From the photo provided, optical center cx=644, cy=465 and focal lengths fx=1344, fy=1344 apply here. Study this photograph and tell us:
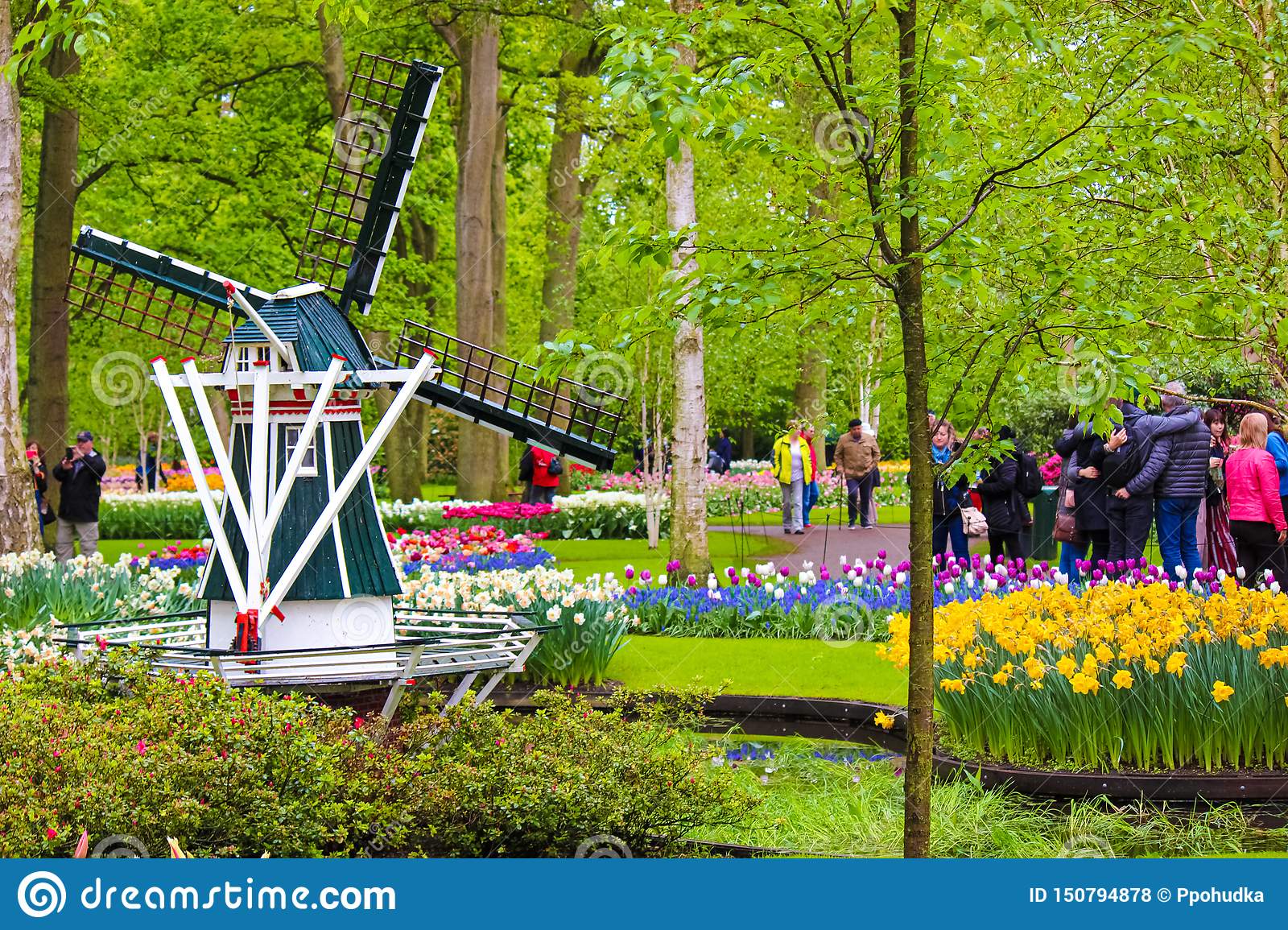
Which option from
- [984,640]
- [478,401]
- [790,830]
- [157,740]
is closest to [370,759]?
[157,740]

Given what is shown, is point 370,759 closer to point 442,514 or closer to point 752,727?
point 752,727

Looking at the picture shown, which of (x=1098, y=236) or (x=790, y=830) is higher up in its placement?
(x=1098, y=236)

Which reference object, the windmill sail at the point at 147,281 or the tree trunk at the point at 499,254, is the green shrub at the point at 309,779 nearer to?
the windmill sail at the point at 147,281

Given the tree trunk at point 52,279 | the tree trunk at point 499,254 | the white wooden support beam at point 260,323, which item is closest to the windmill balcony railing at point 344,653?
the white wooden support beam at point 260,323

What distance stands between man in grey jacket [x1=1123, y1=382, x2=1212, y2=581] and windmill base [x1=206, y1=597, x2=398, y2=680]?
23.7 ft

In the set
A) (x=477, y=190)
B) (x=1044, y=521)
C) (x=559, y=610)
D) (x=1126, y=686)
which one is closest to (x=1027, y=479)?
(x=1044, y=521)

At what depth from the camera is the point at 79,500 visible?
16.8 m

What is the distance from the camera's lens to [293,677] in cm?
688

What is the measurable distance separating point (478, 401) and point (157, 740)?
18.1 ft

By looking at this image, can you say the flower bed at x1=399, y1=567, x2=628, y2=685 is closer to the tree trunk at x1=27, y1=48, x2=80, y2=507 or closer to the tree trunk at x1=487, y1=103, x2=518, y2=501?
the tree trunk at x1=27, y1=48, x2=80, y2=507

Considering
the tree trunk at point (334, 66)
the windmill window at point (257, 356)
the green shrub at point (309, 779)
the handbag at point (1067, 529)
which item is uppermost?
the tree trunk at point (334, 66)

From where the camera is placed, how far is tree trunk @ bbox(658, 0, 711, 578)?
42.3 feet

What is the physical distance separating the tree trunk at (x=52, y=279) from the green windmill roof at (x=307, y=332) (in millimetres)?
12650

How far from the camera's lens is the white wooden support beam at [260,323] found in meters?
7.23
